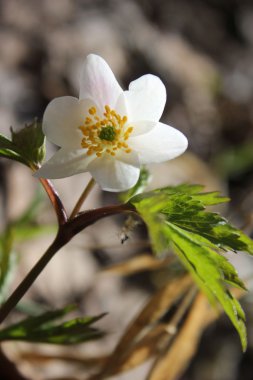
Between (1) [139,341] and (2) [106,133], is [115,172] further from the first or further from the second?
(1) [139,341]

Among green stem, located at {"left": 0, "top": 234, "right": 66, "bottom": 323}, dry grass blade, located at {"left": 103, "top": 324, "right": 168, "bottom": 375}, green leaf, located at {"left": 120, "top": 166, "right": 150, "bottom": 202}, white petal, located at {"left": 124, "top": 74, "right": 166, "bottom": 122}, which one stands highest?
white petal, located at {"left": 124, "top": 74, "right": 166, "bottom": 122}

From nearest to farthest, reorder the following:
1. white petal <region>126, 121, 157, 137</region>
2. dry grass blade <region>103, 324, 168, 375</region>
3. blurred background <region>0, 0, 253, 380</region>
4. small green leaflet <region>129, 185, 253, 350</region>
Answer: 1. small green leaflet <region>129, 185, 253, 350</region>
2. white petal <region>126, 121, 157, 137</region>
3. dry grass blade <region>103, 324, 168, 375</region>
4. blurred background <region>0, 0, 253, 380</region>

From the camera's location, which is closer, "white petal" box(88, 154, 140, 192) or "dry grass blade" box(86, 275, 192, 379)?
"white petal" box(88, 154, 140, 192)

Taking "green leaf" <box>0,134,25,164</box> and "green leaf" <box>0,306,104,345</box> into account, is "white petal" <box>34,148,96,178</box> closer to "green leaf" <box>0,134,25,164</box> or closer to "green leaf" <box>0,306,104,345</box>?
"green leaf" <box>0,134,25,164</box>

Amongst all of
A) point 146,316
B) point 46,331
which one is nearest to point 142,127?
point 46,331

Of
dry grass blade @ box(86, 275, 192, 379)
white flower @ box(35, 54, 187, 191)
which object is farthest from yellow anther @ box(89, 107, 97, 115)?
dry grass blade @ box(86, 275, 192, 379)

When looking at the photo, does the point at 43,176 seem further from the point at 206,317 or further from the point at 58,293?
the point at 58,293

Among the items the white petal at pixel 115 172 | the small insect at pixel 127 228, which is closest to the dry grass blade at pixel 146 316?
the small insect at pixel 127 228

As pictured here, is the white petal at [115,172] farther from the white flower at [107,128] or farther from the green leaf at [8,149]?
the green leaf at [8,149]
